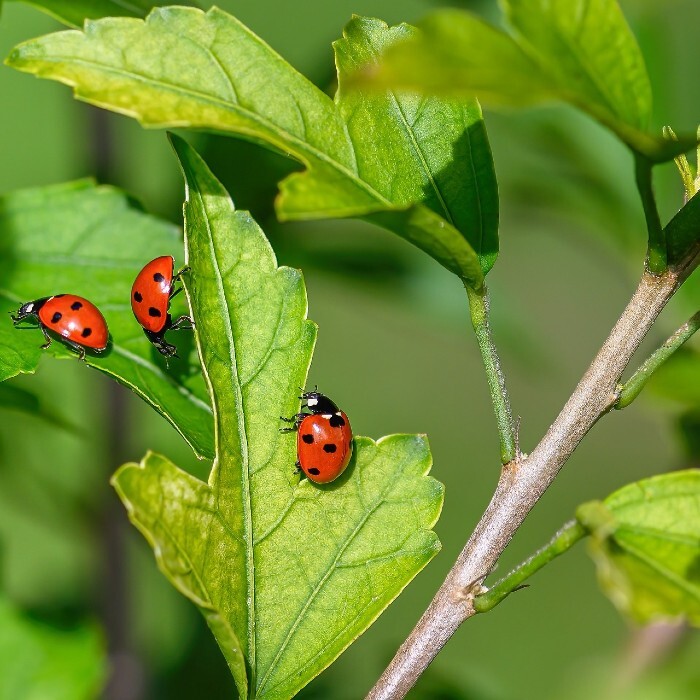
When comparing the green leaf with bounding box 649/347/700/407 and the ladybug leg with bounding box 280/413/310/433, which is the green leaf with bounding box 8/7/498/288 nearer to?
the ladybug leg with bounding box 280/413/310/433

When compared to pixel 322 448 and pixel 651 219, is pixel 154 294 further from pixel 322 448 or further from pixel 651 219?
pixel 651 219

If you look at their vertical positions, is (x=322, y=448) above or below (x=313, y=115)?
below

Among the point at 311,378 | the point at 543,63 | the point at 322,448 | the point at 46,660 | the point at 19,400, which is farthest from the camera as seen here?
the point at 311,378

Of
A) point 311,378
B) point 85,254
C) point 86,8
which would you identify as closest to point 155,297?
point 85,254

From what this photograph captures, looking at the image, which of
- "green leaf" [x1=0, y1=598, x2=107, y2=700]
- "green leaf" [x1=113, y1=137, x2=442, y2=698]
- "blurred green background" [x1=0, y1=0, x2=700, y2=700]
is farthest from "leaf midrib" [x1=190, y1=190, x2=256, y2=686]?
"green leaf" [x1=0, y1=598, x2=107, y2=700]

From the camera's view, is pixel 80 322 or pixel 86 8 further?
pixel 80 322

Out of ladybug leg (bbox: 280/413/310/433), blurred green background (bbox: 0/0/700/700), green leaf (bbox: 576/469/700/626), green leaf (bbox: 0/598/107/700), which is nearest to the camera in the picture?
green leaf (bbox: 576/469/700/626)

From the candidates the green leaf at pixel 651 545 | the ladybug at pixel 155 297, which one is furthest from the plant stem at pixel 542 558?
the ladybug at pixel 155 297
